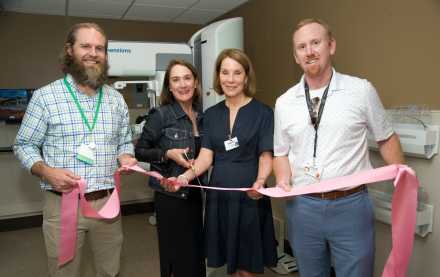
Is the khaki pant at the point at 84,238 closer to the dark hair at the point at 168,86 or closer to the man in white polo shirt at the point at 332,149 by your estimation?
the dark hair at the point at 168,86

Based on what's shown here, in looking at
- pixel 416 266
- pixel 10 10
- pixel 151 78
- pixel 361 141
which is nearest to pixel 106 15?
pixel 10 10

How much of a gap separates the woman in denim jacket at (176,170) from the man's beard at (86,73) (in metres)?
0.40

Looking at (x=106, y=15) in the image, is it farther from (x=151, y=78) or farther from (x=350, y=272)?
(x=350, y=272)

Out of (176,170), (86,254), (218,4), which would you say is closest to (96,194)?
(176,170)

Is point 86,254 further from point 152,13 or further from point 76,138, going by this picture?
point 152,13

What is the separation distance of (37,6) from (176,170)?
10.0 feet

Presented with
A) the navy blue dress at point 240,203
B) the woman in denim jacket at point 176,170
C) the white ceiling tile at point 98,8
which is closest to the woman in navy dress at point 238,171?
the navy blue dress at point 240,203

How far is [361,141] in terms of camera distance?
148cm

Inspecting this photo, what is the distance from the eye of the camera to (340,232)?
145 centimetres

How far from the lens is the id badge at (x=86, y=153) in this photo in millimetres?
1623

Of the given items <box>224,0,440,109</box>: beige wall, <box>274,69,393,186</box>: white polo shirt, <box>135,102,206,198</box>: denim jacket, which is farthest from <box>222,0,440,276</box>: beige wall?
<box>135,102,206,198</box>: denim jacket

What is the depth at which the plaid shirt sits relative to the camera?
63.1 inches

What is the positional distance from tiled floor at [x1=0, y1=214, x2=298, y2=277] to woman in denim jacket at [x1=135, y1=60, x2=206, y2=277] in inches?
29.1

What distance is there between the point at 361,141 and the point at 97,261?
4.80 feet
